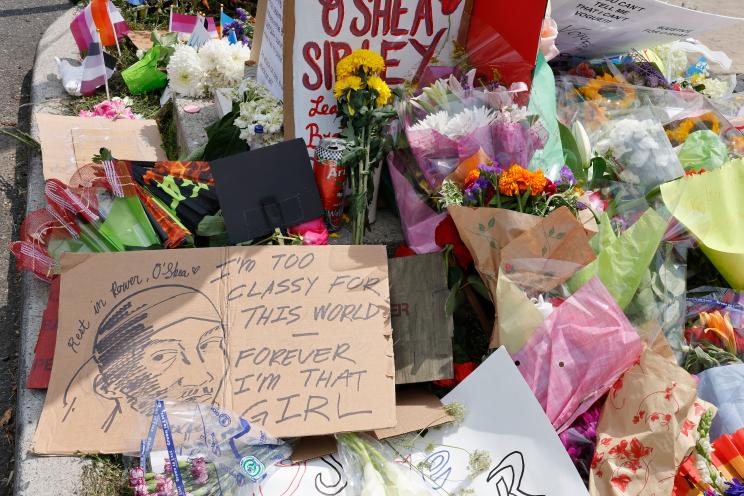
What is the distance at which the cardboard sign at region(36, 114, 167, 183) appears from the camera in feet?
9.25

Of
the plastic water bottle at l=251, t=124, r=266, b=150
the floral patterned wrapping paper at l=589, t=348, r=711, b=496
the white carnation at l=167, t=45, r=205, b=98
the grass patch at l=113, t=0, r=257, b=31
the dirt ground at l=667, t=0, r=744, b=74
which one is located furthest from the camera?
the dirt ground at l=667, t=0, r=744, b=74

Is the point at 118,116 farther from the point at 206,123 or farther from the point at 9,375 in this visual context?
the point at 9,375

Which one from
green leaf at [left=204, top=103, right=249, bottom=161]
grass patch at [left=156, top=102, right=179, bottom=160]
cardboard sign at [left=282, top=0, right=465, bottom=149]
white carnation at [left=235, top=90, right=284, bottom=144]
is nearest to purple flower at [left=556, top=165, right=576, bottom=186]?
cardboard sign at [left=282, top=0, right=465, bottom=149]

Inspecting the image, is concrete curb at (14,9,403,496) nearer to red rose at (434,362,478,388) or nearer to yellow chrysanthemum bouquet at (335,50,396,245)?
yellow chrysanthemum bouquet at (335,50,396,245)

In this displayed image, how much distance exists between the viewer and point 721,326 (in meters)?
2.23

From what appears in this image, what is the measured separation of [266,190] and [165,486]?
3.22 ft

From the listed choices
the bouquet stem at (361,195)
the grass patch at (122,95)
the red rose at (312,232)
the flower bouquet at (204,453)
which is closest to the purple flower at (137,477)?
the flower bouquet at (204,453)

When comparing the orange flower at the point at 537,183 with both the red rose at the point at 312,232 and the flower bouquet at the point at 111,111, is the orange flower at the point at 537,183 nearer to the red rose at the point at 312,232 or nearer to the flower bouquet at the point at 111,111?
the red rose at the point at 312,232

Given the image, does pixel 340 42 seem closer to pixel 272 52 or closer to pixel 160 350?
pixel 272 52

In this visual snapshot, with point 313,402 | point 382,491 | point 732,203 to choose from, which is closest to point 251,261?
point 313,402

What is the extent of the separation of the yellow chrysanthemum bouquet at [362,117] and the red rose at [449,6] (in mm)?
369

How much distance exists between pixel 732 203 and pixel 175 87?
250cm

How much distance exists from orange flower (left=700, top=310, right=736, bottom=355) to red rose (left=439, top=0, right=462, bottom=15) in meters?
1.40

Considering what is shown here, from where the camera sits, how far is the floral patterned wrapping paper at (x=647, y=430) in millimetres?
1730
